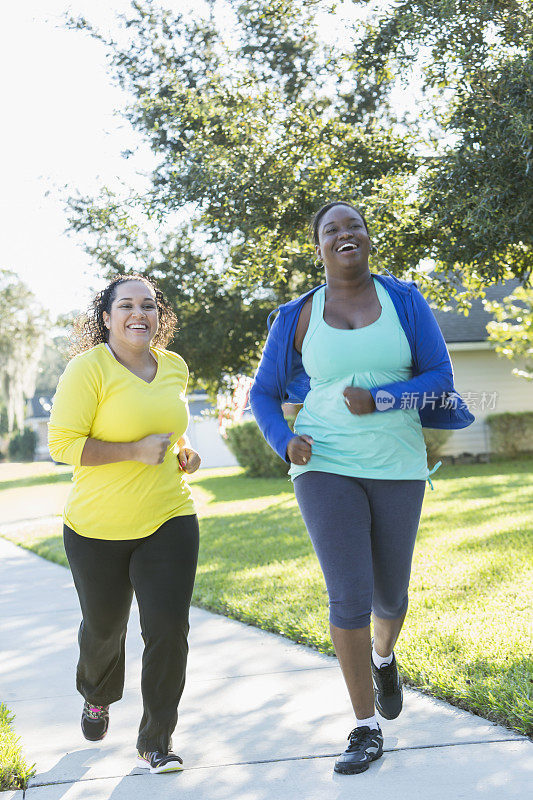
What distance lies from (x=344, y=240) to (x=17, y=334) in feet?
119

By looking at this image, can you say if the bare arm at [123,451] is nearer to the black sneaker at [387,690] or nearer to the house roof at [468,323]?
the black sneaker at [387,690]

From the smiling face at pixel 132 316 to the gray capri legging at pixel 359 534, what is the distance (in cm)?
90

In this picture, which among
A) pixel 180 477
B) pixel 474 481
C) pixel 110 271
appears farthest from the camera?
pixel 474 481

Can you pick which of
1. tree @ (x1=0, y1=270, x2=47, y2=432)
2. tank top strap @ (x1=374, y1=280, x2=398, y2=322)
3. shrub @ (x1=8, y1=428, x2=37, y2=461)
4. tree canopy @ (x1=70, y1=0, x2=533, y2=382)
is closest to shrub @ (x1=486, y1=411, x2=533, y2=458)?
tree canopy @ (x1=70, y1=0, x2=533, y2=382)

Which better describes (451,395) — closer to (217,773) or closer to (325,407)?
(325,407)

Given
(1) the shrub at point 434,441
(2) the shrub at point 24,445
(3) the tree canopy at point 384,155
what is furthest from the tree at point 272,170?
(2) the shrub at point 24,445

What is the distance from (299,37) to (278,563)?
20.1 feet

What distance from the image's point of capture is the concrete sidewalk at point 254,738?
3416 mm

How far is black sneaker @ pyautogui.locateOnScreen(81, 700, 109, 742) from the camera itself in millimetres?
4094

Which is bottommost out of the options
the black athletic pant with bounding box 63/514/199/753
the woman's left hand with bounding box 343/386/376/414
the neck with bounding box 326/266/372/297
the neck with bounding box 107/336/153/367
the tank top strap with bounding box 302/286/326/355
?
the black athletic pant with bounding box 63/514/199/753

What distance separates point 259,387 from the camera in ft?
13.2

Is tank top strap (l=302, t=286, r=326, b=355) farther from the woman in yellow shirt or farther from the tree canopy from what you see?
the tree canopy

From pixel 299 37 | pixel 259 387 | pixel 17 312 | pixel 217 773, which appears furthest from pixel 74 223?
pixel 17 312

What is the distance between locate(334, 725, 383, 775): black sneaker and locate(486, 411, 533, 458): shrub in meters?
18.3
